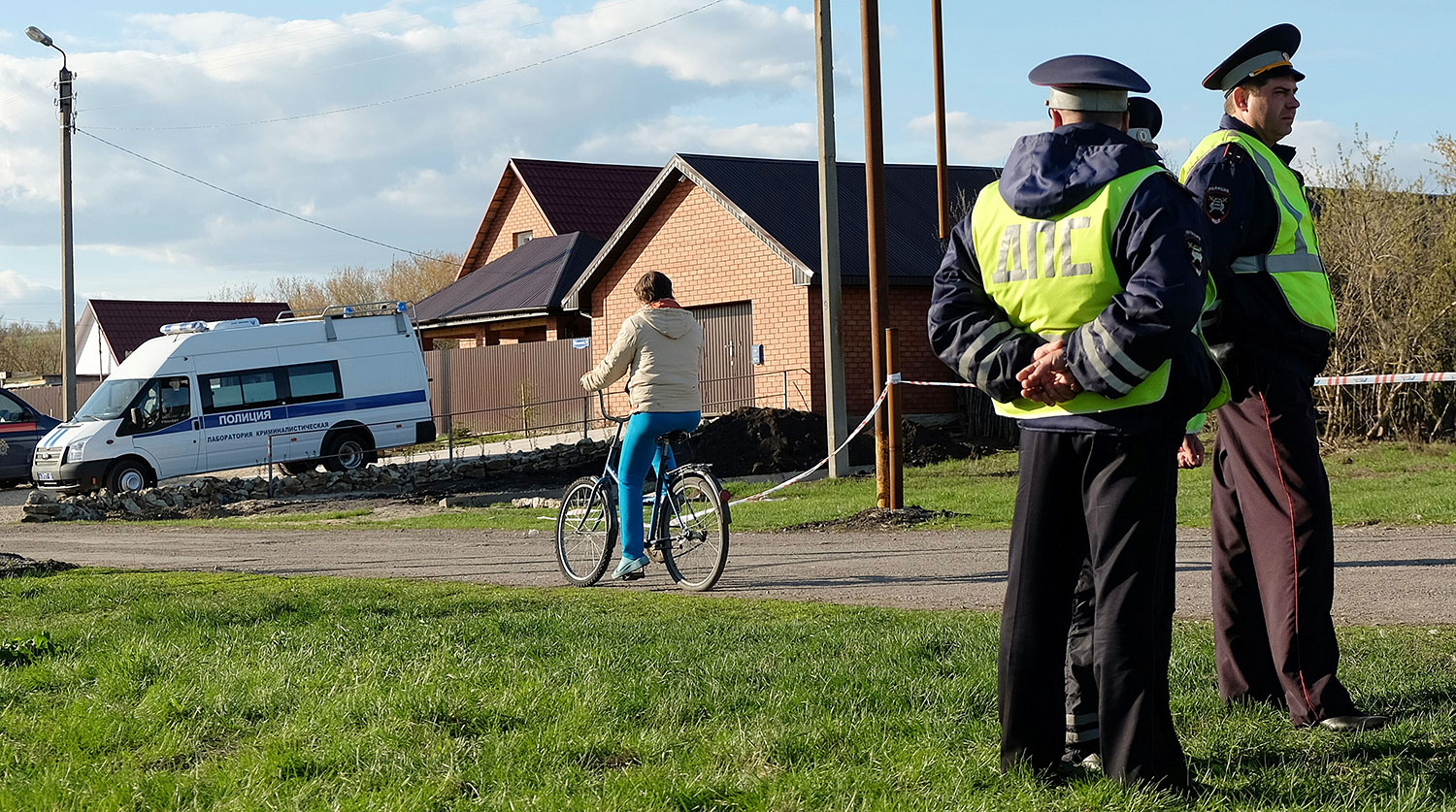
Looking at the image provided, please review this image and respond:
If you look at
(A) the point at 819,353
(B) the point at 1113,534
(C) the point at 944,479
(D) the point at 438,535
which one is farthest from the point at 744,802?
(A) the point at 819,353

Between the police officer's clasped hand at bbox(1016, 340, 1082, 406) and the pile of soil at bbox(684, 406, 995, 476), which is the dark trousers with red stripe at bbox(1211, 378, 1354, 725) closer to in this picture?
the police officer's clasped hand at bbox(1016, 340, 1082, 406)

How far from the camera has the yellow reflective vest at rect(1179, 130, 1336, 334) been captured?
4449mm

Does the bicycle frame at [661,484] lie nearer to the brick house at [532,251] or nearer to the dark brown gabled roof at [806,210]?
the dark brown gabled roof at [806,210]

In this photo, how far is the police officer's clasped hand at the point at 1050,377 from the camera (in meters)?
3.57

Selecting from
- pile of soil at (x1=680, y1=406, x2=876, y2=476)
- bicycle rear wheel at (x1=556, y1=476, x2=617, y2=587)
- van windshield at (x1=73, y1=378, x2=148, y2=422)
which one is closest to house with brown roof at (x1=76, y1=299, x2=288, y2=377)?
van windshield at (x1=73, y1=378, x2=148, y2=422)

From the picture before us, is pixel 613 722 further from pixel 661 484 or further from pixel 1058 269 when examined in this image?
pixel 661 484

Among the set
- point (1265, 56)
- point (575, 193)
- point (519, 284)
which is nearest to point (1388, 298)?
point (1265, 56)

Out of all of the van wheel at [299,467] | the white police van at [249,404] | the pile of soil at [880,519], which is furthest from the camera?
the van wheel at [299,467]

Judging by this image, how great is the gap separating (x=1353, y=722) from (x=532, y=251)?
3545 centimetres

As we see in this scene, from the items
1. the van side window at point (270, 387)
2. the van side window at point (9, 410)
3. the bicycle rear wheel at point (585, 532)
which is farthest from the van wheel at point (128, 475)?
the bicycle rear wheel at point (585, 532)

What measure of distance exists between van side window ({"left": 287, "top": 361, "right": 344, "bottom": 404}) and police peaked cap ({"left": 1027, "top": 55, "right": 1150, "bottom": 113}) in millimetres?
22275

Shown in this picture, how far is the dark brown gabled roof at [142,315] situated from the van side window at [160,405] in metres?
36.7

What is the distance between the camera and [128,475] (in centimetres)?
2270

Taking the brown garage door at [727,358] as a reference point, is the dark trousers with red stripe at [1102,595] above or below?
below
